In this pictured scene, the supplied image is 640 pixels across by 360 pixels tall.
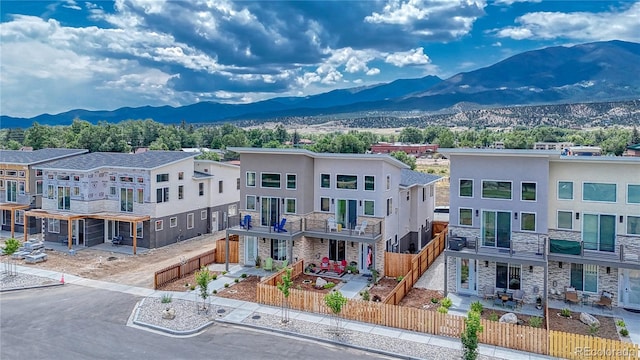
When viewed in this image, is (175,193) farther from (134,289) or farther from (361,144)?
(361,144)

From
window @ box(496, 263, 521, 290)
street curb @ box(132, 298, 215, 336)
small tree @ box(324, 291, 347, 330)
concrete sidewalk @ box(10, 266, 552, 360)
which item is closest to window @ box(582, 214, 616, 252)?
window @ box(496, 263, 521, 290)

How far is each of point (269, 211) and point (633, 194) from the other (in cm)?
1829

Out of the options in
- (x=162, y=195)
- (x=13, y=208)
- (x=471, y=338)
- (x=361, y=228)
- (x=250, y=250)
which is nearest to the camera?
(x=471, y=338)

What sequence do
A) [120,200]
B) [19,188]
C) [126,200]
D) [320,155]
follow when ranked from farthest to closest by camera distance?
1. [19,188]
2. [120,200]
3. [126,200]
4. [320,155]

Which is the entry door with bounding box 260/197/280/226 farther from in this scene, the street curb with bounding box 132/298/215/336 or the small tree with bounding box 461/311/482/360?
the small tree with bounding box 461/311/482/360

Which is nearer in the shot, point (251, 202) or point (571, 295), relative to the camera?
point (571, 295)

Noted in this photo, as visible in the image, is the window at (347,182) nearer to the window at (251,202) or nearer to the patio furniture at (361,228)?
the patio furniture at (361,228)

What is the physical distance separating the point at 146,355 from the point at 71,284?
424 inches

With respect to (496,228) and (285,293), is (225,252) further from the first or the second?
(496,228)

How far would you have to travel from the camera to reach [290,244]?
25.4 metres

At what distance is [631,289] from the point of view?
792 inches

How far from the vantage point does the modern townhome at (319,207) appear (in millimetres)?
25297

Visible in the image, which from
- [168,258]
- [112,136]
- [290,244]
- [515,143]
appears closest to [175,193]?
[168,258]

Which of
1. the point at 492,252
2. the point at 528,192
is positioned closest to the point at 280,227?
the point at 492,252
